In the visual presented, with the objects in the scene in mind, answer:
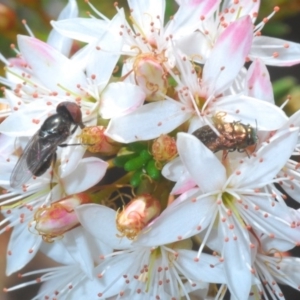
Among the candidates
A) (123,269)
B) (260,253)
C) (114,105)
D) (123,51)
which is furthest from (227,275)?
(123,51)

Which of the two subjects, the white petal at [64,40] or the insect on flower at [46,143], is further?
the white petal at [64,40]

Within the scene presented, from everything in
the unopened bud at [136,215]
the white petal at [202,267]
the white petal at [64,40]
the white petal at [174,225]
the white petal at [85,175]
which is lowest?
the white petal at [202,267]

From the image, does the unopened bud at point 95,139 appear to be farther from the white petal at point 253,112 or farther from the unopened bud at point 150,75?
the white petal at point 253,112

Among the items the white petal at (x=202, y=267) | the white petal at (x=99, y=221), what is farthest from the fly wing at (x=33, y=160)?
the white petal at (x=202, y=267)

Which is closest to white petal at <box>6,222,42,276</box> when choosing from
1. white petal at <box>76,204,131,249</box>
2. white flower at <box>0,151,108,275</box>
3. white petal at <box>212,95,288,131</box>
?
white flower at <box>0,151,108,275</box>

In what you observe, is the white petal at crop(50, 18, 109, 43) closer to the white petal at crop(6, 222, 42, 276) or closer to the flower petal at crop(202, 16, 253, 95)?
the flower petal at crop(202, 16, 253, 95)

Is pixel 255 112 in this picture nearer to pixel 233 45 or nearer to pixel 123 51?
pixel 233 45
